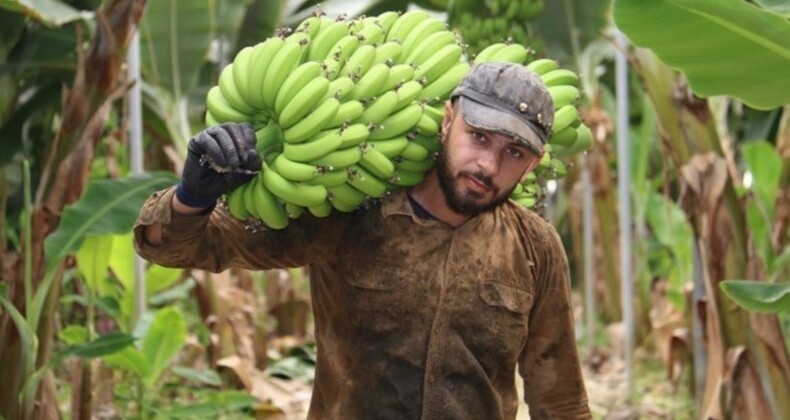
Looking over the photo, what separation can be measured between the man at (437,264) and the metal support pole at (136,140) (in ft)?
6.31

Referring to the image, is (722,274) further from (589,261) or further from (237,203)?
(589,261)

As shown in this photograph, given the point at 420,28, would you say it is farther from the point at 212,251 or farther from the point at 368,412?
the point at 368,412

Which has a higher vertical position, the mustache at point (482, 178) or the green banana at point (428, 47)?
the green banana at point (428, 47)

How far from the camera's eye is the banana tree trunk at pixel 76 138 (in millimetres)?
3484

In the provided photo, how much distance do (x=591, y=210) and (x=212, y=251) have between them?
468cm

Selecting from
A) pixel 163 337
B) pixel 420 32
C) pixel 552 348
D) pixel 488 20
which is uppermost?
pixel 488 20

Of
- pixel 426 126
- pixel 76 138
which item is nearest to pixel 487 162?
pixel 426 126

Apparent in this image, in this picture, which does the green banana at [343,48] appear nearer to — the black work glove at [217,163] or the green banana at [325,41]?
the green banana at [325,41]

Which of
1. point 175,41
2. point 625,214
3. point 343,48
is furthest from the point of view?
point 625,214

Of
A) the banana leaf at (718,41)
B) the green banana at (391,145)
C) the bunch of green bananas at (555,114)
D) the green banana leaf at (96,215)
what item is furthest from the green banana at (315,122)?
the green banana leaf at (96,215)

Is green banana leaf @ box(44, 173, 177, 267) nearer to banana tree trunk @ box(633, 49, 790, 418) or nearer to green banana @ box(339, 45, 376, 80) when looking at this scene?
green banana @ box(339, 45, 376, 80)

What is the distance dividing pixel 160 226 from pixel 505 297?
2.07ft

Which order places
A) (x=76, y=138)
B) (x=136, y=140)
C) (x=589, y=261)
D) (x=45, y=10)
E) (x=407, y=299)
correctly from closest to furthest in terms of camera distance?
(x=407, y=299) → (x=76, y=138) → (x=45, y=10) → (x=136, y=140) → (x=589, y=261)

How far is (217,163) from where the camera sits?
194 centimetres
